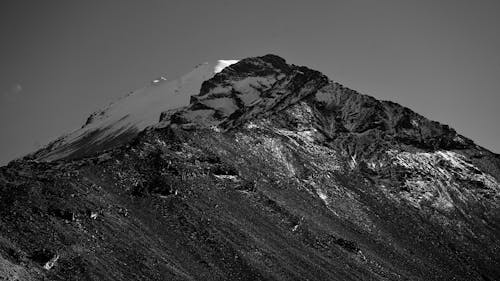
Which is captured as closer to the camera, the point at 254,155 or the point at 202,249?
the point at 202,249

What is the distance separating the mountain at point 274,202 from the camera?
283ft

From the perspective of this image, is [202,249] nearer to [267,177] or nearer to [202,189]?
[202,189]

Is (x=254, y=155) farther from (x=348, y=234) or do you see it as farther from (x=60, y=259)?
(x=60, y=259)

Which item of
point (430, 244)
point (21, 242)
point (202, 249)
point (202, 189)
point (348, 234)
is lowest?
point (21, 242)

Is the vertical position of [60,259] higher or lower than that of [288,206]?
lower

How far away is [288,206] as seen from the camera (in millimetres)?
116500

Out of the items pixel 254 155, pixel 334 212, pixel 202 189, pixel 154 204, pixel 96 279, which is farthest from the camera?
pixel 254 155

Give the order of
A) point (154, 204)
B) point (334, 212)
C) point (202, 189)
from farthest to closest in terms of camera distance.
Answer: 1. point (334, 212)
2. point (202, 189)
3. point (154, 204)

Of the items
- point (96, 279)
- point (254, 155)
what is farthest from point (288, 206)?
point (96, 279)

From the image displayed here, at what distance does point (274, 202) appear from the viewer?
380ft

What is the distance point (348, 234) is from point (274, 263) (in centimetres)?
2355

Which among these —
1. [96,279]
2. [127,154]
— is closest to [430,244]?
[127,154]

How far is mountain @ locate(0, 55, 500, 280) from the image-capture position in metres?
86.1

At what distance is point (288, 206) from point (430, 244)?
2984 centimetres
